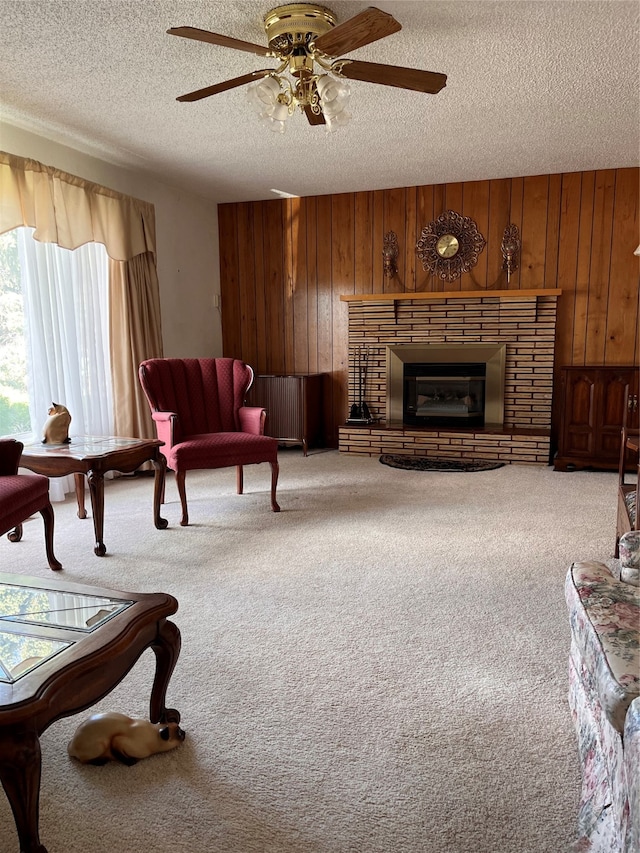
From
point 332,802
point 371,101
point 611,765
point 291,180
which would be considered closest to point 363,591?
point 332,802

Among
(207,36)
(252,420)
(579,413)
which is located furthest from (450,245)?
(207,36)

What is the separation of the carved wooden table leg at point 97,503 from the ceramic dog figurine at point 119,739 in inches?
60.4

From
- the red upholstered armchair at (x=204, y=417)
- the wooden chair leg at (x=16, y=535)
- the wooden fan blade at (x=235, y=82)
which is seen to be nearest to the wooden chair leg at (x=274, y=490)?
the red upholstered armchair at (x=204, y=417)

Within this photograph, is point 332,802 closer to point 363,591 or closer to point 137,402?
point 363,591

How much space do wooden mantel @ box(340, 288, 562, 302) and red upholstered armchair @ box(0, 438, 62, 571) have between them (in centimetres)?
370

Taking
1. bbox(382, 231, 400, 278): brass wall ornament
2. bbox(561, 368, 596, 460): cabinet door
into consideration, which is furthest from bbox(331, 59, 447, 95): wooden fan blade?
bbox(382, 231, 400, 278): brass wall ornament

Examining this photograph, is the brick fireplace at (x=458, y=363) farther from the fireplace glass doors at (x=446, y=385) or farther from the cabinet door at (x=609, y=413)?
the cabinet door at (x=609, y=413)

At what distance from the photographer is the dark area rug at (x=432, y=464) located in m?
4.98

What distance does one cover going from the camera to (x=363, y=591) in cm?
256

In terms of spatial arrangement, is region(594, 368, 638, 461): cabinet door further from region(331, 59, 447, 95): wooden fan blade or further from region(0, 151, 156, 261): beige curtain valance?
region(0, 151, 156, 261): beige curtain valance

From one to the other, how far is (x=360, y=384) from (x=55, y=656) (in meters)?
4.86

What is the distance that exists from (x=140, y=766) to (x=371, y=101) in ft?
11.5

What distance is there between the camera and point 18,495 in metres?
2.57

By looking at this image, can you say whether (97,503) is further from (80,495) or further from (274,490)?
(274,490)
